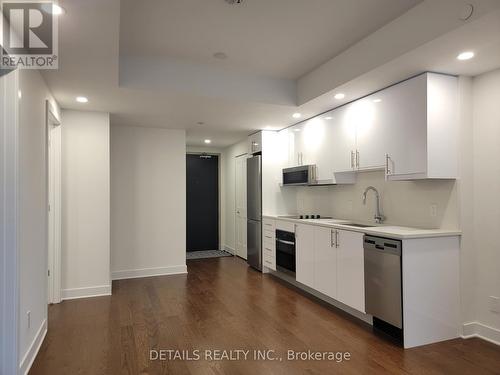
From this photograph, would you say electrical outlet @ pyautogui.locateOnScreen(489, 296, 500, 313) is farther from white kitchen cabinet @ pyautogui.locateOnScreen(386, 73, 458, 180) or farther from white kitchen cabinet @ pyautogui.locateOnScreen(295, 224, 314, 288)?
white kitchen cabinet @ pyautogui.locateOnScreen(295, 224, 314, 288)

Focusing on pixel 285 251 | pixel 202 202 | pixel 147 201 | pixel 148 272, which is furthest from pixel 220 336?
pixel 202 202

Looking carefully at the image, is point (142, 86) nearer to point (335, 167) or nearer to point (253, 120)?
point (253, 120)

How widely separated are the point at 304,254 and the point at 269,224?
43.0 inches

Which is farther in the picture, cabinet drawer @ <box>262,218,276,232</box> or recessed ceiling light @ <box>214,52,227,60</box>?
cabinet drawer @ <box>262,218,276,232</box>

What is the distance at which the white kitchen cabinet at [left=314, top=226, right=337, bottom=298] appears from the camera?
350cm

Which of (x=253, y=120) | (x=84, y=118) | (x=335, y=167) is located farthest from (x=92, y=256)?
(x=335, y=167)

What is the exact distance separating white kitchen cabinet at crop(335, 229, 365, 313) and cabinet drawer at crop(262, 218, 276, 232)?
1590 millimetres

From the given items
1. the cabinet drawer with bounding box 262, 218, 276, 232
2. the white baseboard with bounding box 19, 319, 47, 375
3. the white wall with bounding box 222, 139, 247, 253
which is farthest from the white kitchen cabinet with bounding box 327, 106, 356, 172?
the white baseboard with bounding box 19, 319, 47, 375

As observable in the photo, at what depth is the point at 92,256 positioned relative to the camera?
13.6ft

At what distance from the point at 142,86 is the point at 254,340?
273cm

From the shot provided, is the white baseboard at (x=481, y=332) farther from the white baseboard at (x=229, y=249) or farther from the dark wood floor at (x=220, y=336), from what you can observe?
the white baseboard at (x=229, y=249)

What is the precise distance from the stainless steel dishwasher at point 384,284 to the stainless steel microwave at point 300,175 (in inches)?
60.7

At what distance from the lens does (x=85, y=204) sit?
13.5ft

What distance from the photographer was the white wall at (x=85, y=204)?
404 centimetres
